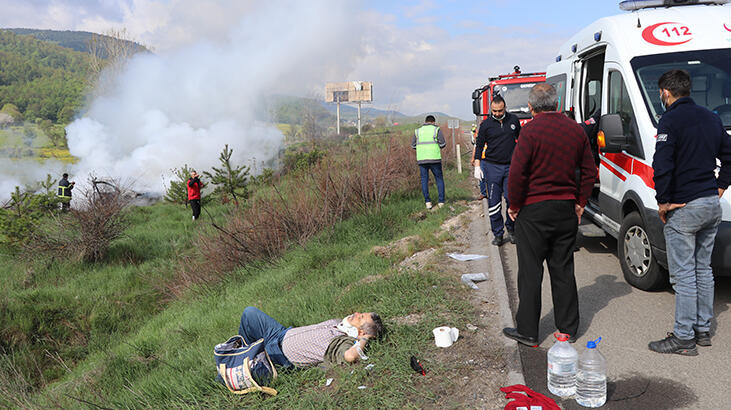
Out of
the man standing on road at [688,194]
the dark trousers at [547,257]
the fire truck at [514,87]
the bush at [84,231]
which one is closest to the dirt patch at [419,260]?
the dark trousers at [547,257]

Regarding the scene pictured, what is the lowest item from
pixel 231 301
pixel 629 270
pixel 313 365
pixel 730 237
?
pixel 231 301

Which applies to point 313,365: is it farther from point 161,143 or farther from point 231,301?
point 161,143

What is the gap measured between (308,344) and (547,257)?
2136 millimetres

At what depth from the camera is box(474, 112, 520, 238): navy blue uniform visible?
7301 millimetres

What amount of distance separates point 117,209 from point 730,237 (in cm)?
1403

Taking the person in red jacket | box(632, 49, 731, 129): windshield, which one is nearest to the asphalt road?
box(632, 49, 731, 129): windshield

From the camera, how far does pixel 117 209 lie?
554 inches

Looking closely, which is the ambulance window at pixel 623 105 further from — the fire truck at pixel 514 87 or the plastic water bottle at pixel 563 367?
the fire truck at pixel 514 87

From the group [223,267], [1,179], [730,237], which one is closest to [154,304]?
[223,267]

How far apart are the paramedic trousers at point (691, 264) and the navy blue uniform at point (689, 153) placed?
0.42 feet

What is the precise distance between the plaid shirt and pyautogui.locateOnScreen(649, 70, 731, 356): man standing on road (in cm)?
263

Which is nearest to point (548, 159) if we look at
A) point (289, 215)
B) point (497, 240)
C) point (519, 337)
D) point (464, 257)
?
point (519, 337)

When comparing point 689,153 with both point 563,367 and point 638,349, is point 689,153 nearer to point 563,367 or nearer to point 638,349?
point 638,349

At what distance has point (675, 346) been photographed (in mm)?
3865
